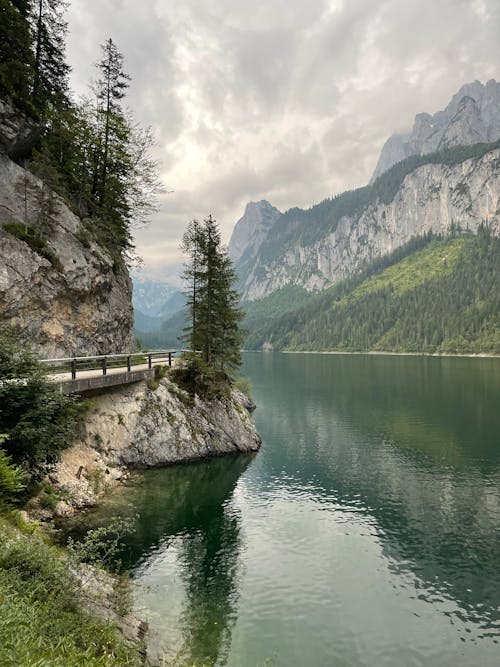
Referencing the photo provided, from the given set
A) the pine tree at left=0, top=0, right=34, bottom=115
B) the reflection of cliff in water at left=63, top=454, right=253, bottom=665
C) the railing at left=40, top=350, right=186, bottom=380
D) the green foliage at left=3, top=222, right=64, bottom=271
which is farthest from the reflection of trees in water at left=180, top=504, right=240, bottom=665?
the pine tree at left=0, top=0, right=34, bottom=115

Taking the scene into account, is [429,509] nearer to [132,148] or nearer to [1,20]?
[132,148]

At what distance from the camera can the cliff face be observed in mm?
30047

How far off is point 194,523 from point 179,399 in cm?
1517

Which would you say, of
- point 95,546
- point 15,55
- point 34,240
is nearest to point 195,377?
point 34,240

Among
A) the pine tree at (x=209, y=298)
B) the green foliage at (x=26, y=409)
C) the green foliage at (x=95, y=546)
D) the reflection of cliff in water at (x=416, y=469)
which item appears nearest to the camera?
the green foliage at (x=95, y=546)

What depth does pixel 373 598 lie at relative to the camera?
62.9ft

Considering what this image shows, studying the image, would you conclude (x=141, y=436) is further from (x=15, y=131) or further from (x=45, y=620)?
(x=15, y=131)

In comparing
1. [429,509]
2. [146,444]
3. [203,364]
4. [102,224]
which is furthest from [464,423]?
[102,224]

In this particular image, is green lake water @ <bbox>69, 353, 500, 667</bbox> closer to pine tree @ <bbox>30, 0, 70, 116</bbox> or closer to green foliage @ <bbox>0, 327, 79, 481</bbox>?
green foliage @ <bbox>0, 327, 79, 481</bbox>

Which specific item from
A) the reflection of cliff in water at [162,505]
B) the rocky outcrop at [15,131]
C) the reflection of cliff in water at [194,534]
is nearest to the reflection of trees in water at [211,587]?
the reflection of cliff in water at [194,534]

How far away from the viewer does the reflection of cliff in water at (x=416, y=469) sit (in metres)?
22.1

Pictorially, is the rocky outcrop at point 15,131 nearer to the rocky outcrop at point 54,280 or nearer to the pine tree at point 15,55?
the pine tree at point 15,55

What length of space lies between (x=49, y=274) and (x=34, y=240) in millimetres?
2860

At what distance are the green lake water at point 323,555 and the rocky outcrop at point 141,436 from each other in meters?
1.65
